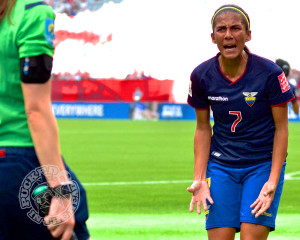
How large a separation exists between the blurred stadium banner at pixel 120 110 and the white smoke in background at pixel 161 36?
100 inches

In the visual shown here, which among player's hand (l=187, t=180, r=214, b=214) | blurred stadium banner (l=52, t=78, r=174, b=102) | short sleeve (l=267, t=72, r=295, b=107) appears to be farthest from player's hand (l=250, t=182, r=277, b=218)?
blurred stadium banner (l=52, t=78, r=174, b=102)

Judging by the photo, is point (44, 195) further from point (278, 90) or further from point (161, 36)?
point (161, 36)

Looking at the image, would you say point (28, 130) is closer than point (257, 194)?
Yes

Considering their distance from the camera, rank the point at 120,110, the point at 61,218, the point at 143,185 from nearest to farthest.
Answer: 1. the point at 61,218
2. the point at 143,185
3. the point at 120,110

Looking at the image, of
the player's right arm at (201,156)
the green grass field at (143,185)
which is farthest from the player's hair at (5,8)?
the green grass field at (143,185)

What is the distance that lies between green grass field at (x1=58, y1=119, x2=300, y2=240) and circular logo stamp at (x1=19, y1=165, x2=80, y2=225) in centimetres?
532

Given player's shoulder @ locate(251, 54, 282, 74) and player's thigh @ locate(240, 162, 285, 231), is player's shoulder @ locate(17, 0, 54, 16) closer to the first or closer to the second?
player's shoulder @ locate(251, 54, 282, 74)

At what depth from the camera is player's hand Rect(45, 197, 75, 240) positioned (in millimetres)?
3377

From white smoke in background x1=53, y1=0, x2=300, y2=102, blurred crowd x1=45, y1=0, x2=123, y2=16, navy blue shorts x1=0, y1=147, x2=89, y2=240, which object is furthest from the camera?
blurred crowd x1=45, y1=0, x2=123, y2=16

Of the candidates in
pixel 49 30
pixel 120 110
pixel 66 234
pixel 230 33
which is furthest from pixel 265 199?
pixel 120 110

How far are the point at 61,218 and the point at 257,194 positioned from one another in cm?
258

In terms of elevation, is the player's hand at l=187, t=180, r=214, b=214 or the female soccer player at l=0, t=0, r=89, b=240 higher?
the female soccer player at l=0, t=0, r=89, b=240

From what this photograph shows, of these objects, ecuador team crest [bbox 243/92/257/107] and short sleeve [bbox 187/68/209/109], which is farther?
short sleeve [bbox 187/68/209/109]

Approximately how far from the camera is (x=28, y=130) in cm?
350
